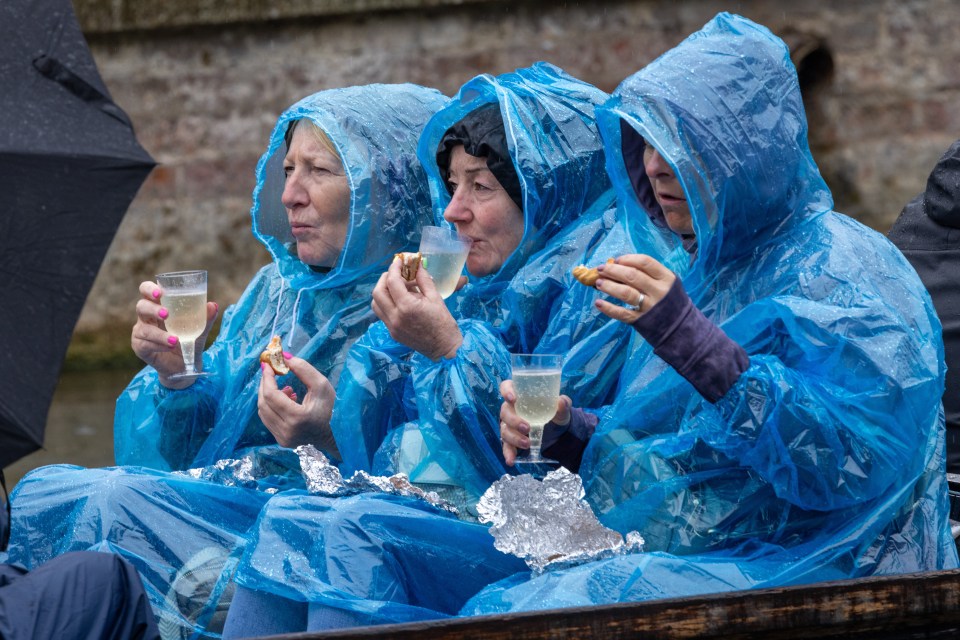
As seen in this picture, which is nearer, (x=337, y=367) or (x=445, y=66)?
(x=337, y=367)

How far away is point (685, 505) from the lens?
9.52 feet

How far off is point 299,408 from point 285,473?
0.31 metres

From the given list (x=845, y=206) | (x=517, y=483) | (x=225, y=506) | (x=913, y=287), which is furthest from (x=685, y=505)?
(x=845, y=206)

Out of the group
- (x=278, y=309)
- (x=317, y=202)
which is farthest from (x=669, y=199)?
(x=278, y=309)

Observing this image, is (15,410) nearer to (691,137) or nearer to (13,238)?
(13,238)

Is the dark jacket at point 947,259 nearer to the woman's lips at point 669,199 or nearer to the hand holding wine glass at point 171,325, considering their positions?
the woman's lips at point 669,199

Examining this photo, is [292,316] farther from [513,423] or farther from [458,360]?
[513,423]

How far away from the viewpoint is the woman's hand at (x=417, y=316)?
10.8 ft

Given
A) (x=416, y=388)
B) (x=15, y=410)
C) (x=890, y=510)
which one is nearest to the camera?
(x=15, y=410)

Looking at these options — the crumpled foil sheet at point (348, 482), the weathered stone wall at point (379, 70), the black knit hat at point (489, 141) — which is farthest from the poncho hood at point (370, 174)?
the weathered stone wall at point (379, 70)

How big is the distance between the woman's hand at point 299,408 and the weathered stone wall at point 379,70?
5.21m

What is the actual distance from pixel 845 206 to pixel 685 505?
6.15m

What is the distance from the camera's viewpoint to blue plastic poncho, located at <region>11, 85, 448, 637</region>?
3.44 meters

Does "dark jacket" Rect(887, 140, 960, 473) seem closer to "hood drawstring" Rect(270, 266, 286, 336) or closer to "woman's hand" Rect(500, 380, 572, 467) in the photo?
"woman's hand" Rect(500, 380, 572, 467)
